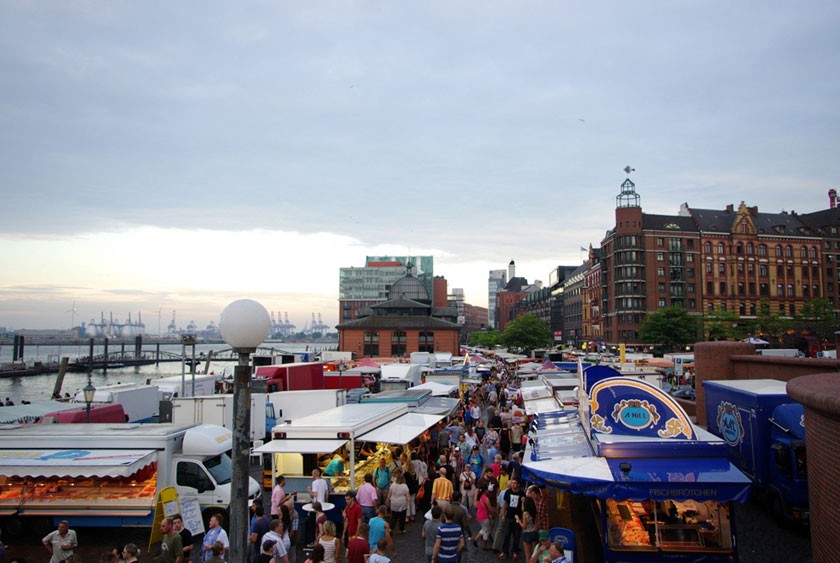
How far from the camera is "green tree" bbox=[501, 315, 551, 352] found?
331 feet

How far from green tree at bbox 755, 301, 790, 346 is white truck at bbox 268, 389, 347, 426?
69615mm

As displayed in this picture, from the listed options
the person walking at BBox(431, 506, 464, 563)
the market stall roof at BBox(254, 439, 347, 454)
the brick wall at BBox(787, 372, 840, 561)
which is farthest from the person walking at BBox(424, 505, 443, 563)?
the brick wall at BBox(787, 372, 840, 561)

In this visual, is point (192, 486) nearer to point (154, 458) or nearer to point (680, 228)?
point (154, 458)

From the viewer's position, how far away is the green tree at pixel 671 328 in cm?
7488

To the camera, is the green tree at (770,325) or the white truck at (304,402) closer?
the white truck at (304,402)

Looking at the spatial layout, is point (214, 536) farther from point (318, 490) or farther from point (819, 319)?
point (819, 319)

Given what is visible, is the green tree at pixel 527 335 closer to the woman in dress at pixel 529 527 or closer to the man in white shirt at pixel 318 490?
the man in white shirt at pixel 318 490

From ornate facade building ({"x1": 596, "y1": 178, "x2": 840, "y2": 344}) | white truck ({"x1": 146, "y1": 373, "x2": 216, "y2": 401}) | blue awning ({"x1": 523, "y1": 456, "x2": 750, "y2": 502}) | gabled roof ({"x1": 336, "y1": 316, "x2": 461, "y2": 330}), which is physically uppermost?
ornate facade building ({"x1": 596, "y1": 178, "x2": 840, "y2": 344})

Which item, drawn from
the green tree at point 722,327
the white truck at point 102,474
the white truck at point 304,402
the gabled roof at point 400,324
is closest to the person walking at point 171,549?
the white truck at point 102,474

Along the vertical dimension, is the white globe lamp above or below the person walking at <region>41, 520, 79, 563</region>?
above

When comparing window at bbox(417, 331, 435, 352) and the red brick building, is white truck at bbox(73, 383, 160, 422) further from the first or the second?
window at bbox(417, 331, 435, 352)

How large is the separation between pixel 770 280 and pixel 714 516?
9241 cm

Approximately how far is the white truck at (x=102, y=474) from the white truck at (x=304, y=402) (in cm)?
1010

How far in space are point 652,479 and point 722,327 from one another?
249ft
